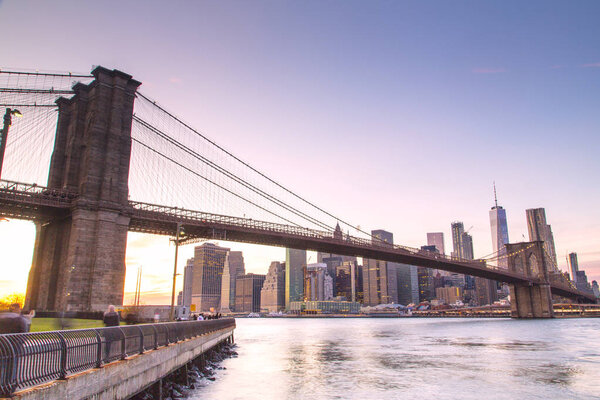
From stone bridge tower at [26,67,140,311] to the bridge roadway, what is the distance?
1.51 meters

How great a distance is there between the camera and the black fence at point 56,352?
20.1ft

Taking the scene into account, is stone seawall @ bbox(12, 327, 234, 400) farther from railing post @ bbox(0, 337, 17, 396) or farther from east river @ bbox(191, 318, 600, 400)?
east river @ bbox(191, 318, 600, 400)

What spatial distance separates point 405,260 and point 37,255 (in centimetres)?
5844

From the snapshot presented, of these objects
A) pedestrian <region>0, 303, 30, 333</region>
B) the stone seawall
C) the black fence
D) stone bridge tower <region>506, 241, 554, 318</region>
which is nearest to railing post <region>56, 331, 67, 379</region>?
the black fence

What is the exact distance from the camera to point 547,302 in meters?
105

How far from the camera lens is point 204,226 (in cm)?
5028

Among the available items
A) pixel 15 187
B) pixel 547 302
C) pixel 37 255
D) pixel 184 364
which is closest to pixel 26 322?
pixel 184 364

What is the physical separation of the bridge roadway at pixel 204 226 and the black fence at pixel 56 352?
3141 cm

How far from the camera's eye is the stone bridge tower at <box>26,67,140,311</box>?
121ft

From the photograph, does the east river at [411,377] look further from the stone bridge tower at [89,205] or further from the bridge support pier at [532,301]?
the bridge support pier at [532,301]

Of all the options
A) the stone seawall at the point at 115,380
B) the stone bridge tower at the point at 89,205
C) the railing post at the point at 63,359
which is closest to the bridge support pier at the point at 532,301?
the stone bridge tower at the point at 89,205

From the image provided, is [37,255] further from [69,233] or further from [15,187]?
[15,187]

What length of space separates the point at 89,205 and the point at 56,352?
33.9 metres

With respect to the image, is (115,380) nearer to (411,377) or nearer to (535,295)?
(411,377)
